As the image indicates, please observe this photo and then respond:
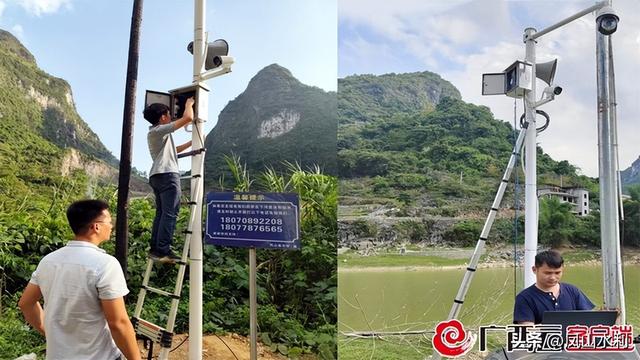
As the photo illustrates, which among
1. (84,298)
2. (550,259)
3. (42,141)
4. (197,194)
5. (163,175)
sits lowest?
(84,298)

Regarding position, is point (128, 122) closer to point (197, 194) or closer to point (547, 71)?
point (197, 194)

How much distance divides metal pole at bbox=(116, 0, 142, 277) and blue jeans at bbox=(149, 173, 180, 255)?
1.32 ft

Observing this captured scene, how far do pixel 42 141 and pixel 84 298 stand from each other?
7.99ft

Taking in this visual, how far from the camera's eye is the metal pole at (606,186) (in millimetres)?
3088

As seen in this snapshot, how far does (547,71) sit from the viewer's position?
3.20 meters

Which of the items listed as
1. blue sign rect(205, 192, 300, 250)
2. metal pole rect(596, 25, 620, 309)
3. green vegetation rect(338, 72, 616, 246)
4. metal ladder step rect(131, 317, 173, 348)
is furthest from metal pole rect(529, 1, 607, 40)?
metal ladder step rect(131, 317, 173, 348)

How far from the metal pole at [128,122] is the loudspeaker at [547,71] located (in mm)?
2615

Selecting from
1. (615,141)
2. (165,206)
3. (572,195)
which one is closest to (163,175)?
(165,206)

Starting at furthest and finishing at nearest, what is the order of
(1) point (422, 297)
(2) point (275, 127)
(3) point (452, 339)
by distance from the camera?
(2) point (275, 127) → (1) point (422, 297) → (3) point (452, 339)

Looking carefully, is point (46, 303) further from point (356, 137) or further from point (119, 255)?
point (356, 137)

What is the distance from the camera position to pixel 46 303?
6.95ft

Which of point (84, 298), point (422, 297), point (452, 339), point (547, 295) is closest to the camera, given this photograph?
point (84, 298)

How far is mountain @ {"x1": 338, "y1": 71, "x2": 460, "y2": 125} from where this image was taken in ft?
11.9

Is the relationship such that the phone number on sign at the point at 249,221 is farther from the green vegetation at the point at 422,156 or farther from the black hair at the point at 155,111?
the green vegetation at the point at 422,156
